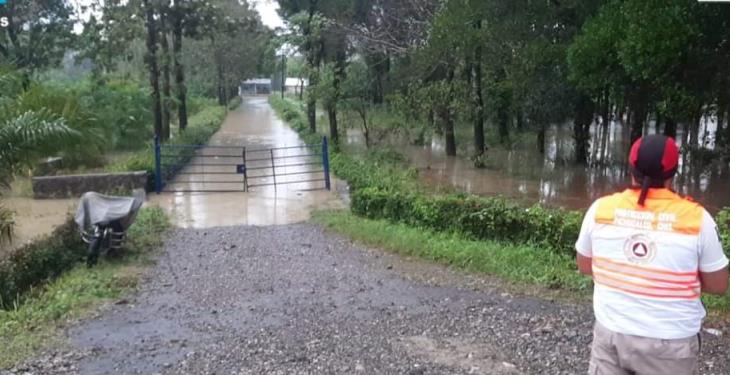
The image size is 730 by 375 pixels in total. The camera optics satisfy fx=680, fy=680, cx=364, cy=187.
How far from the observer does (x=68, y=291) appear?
7027 millimetres

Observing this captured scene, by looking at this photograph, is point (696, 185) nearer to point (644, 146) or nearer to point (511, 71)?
point (511, 71)

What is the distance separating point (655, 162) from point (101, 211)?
741cm

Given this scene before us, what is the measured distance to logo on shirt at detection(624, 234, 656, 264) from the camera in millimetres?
2484

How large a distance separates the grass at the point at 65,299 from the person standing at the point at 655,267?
419cm

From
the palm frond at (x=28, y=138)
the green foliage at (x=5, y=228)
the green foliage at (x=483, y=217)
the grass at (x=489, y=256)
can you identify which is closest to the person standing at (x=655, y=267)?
the grass at (x=489, y=256)

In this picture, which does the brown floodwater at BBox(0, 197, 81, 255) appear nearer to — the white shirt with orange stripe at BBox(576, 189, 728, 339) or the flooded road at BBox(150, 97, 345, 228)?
the flooded road at BBox(150, 97, 345, 228)

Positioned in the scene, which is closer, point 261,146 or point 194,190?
point 194,190

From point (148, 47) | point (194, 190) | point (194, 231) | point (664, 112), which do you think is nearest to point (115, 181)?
point (194, 190)

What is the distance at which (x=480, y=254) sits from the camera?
7832 mm

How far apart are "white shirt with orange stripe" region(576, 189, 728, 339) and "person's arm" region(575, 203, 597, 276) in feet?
0.18

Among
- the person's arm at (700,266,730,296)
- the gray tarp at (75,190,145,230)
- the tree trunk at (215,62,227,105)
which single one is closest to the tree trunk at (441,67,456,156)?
the gray tarp at (75,190,145,230)

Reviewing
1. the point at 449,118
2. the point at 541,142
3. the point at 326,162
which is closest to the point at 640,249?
the point at 326,162

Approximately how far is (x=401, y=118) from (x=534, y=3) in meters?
9.38

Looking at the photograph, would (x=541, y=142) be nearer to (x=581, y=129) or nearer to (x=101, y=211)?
(x=581, y=129)
